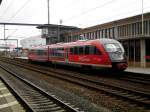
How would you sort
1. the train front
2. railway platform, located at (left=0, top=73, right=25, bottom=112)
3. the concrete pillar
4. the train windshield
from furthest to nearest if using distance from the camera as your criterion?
the concrete pillar < the train windshield < the train front < railway platform, located at (left=0, top=73, right=25, bottom=112)

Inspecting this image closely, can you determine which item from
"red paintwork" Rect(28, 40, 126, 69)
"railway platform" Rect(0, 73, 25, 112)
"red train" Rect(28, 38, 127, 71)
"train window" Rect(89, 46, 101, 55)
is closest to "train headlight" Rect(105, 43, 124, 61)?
"red train" Rect(28, 38, 127, 71)

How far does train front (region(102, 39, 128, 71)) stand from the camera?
20.2 meters

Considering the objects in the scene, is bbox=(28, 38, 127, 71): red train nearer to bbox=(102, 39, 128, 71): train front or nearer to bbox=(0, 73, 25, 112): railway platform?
bbox=(102, 39, 128, 71): train front

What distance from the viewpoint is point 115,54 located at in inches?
813

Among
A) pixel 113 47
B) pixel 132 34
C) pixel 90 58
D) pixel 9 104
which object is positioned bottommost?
pixel 9 104

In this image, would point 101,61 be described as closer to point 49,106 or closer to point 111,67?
point 111,67

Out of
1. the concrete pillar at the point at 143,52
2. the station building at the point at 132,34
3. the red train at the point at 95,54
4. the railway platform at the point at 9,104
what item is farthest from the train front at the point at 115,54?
the railway platform at the point at 9,104

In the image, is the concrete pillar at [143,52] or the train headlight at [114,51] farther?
the concrete pillar at [143,52]

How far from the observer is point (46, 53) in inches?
1398

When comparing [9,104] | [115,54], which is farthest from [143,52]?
[9,104]

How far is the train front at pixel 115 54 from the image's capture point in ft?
66.3

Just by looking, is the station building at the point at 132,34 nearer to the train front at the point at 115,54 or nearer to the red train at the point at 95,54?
the red train at the point at 95,54

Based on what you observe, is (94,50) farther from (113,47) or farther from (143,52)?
(143,52)

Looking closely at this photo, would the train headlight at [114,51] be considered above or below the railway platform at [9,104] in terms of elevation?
above
